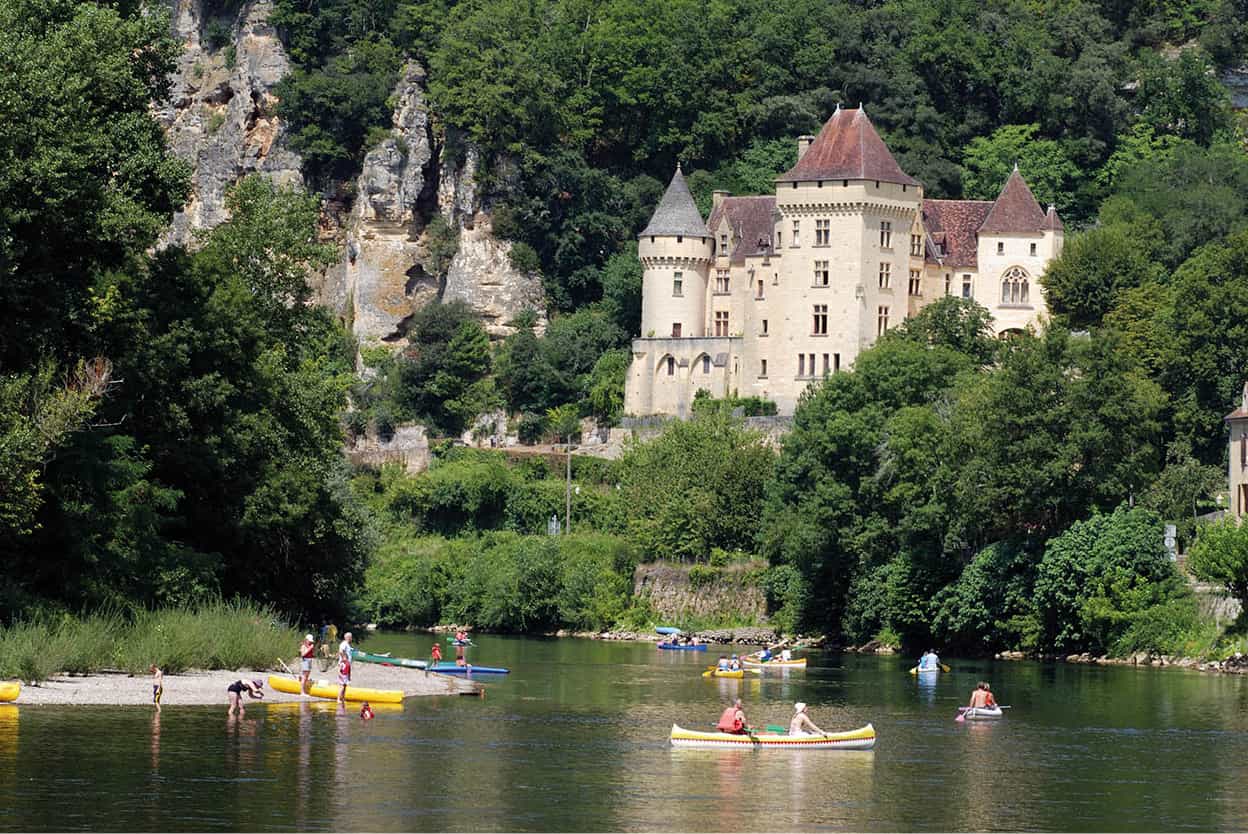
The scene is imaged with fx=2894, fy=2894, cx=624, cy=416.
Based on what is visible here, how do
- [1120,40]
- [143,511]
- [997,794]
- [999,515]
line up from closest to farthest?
1. [997,794]
2. [143,511]
3. [999,515]
4. [1120,40]

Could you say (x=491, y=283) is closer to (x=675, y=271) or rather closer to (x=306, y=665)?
(x=675, y=271)

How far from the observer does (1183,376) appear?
10788cm

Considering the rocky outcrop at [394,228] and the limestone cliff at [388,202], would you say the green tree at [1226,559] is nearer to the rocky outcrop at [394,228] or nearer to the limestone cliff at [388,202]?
the limestone cliff at [388,202]

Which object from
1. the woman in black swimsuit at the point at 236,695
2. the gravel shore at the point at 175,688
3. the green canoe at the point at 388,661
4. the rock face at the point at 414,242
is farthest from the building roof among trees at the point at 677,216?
the woman in black swimsuit at the point at 236,695

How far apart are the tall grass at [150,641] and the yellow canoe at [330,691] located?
221cm

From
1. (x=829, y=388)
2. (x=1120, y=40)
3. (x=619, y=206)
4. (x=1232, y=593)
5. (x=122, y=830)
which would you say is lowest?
(x=122, y=830)

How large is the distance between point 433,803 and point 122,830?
6276 mm

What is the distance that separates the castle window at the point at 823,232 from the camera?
126 m

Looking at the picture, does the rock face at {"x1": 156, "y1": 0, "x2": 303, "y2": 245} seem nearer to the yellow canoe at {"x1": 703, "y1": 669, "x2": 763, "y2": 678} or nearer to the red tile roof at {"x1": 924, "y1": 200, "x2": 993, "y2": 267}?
the red tile roof at {"x1": 924, "y1": 200, "x2": 993, "y2": 267}

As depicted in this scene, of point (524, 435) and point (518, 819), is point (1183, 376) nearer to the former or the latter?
point (524, 435)

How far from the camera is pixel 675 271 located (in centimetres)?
13062

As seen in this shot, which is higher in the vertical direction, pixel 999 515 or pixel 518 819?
pixel 999 515

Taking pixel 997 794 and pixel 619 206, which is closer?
pixel 997 794

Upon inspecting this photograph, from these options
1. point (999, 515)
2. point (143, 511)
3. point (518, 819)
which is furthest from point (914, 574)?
point (518, 819)
